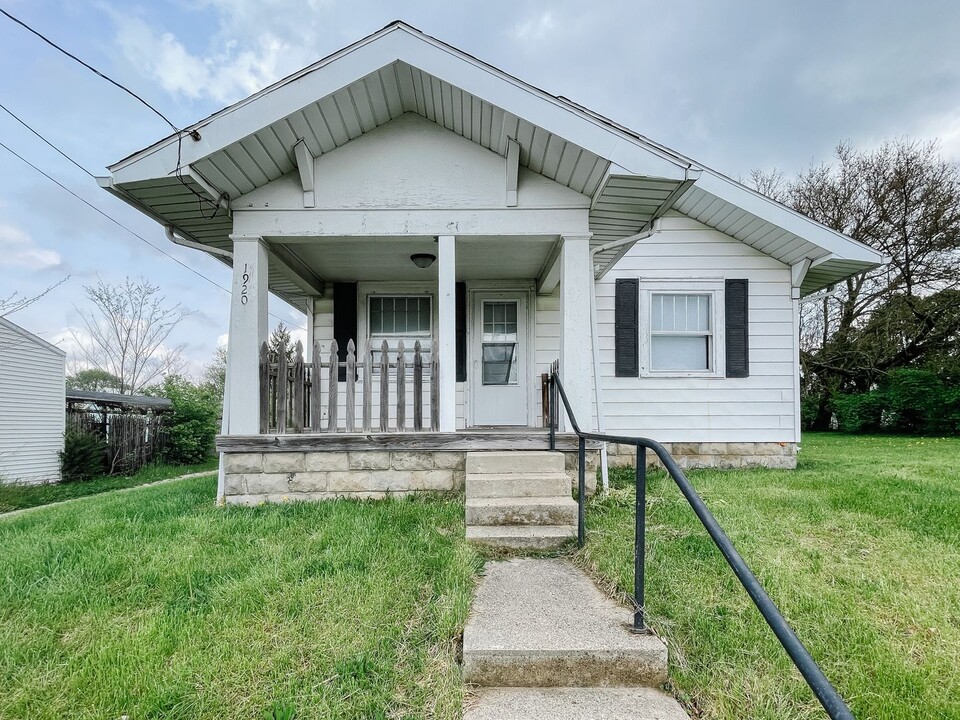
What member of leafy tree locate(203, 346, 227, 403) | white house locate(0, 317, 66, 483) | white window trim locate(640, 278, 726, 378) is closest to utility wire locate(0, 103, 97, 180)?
white house locate(0, 317, 66, 483)

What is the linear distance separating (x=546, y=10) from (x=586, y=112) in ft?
29.0

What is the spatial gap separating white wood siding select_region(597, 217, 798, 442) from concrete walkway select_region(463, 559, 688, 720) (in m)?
4.48

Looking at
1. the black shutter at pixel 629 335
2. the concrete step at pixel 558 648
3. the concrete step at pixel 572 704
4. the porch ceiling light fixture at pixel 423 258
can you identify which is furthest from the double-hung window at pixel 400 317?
the concrete step at pixel 572 704

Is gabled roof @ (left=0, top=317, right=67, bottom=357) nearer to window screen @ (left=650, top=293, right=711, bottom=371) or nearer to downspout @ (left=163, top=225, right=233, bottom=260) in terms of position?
downspout @ (left=163, top=225, right=233, bottom=260)

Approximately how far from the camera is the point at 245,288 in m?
4.29

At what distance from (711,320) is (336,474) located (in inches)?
200

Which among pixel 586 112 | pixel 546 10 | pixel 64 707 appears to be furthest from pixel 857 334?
pixel 64 707

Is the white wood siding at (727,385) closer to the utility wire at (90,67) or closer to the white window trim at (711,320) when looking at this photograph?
the white window trim at (711,320)

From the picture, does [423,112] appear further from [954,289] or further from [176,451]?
[954,289]

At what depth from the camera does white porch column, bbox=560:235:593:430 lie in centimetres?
441

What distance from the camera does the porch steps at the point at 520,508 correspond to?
3193 millimetres

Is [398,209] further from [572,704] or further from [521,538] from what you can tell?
[572,704]

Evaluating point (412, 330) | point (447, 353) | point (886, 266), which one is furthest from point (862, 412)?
point (447, 353)

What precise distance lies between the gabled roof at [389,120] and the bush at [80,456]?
7.87 m
